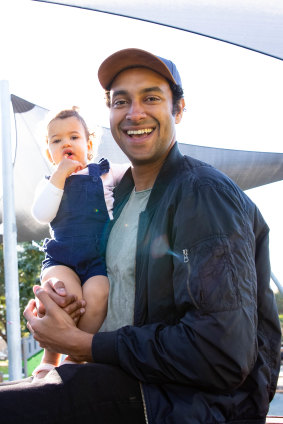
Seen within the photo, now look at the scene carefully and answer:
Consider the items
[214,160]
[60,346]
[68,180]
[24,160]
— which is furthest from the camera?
[24,160]

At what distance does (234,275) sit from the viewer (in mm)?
1300

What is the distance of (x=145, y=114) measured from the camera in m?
1.74

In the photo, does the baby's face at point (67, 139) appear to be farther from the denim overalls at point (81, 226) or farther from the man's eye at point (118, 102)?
the man's eye at point (118, 102)

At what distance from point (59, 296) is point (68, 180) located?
65 cm

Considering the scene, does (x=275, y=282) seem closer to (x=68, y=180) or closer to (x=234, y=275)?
(x=68, y=180)

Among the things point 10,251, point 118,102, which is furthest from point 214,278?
point 10,251

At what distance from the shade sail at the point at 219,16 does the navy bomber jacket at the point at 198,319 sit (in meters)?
2.20

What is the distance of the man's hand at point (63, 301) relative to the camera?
1.59m

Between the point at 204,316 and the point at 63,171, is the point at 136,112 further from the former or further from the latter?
the point at 204,316

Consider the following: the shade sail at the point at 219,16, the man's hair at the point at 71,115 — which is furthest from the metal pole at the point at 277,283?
the man's hair at the point at 71,115

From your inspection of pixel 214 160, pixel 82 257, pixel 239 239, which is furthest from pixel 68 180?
pixel 214 160

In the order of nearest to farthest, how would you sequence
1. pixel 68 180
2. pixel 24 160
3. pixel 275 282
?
pixel 68 180 → pixel 275 282 → pixel 24 160

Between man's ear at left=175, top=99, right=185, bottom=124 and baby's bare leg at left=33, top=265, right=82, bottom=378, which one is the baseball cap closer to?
man's ear at left=175, top=99, right=185, bottom=124

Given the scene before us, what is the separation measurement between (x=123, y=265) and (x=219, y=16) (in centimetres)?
252
